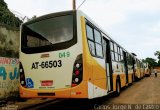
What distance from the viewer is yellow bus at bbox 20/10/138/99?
8195 mm

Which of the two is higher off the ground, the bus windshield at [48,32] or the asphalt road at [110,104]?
the bus windshield at [48,32]

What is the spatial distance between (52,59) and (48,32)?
91 centimetres

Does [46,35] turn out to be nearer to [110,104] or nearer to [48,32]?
[48,32]

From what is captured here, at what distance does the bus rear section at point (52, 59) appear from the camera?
8.20 meters

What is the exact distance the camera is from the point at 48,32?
29.0ft

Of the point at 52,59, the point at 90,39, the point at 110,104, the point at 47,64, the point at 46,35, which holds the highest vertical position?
the point at 46,35

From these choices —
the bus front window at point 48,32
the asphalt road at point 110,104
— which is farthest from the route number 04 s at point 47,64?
the asphalt road at point 110,104

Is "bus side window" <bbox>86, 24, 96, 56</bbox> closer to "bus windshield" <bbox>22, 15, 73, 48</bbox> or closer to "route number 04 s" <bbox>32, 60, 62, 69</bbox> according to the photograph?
"bus windshield" <bbox>22, 15, 73, 48</bbox>

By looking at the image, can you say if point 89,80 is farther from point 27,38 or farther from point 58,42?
point 27,38

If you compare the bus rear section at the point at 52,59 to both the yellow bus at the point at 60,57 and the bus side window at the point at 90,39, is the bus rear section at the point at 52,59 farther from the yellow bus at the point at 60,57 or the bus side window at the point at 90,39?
the bus side window at the point at 90,39

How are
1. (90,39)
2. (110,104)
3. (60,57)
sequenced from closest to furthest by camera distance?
(60,57) < (90,39) < (110,104)

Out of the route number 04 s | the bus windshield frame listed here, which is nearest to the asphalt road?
the route number 04 s

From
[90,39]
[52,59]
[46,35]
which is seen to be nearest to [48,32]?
[46,35]

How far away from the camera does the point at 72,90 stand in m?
8.07
